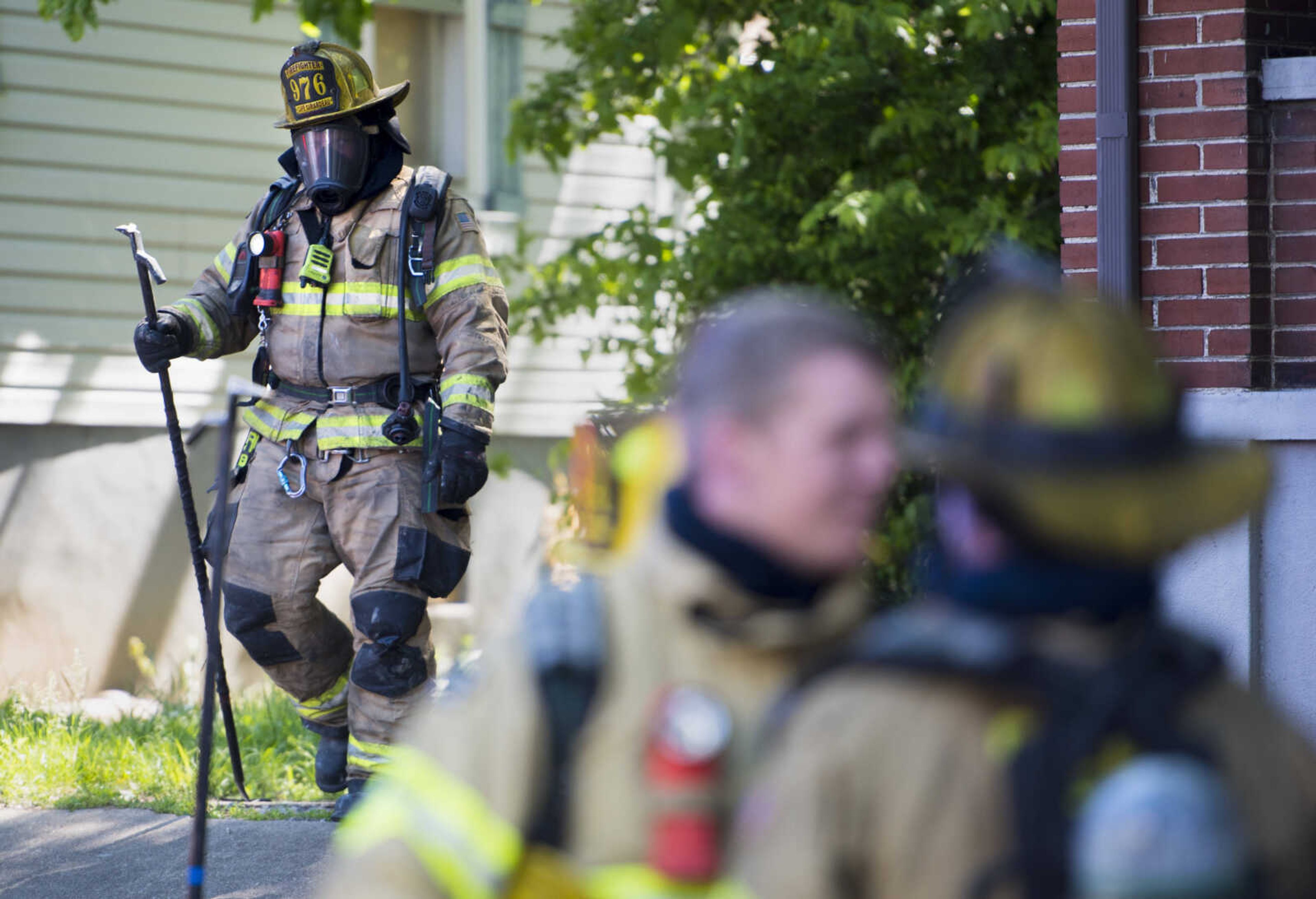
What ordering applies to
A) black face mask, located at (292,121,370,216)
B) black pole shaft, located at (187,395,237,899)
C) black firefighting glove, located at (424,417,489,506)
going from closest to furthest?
black pole shaft, located at (187,395,237,899), black firefighting glove, located at (424,417,489,506), black face mask, located at (292,121,370,216)

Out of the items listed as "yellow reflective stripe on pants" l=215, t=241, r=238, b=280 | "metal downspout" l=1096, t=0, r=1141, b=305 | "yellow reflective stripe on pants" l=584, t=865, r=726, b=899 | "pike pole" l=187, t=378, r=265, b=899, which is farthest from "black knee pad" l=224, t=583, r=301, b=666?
"yellow reflective stripe on pants" l=584, t=865, r=726, b=899

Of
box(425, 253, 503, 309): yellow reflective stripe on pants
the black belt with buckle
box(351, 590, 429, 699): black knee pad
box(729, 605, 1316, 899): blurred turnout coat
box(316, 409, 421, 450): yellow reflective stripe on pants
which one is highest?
box(425, 253, 503, 309): yellow reflective stripe on pants

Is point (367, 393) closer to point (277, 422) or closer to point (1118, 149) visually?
point (277, 422)

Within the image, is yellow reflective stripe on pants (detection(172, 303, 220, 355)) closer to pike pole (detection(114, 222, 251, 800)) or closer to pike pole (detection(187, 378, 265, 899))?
pike pole (detection(114, 222, 251, 800))

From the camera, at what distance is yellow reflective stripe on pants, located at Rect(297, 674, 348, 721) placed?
572 centimetres

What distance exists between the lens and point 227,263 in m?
5.77

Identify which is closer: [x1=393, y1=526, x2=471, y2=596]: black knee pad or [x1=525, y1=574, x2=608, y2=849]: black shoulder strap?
[x1=525, y1=574, x2=608, y2=849]: black shoulder strap

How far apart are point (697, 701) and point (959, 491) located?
317 millimetres

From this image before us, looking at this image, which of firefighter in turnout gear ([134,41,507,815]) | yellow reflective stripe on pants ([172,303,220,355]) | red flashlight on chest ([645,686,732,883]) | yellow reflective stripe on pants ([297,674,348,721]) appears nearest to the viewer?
red flashlight on chest ([645,686,732,883])

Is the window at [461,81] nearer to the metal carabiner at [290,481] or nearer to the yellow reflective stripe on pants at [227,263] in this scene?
the yellow reflective stripe on pants at [227,263]

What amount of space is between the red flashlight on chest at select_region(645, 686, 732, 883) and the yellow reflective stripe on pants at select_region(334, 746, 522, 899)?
0.55 feet

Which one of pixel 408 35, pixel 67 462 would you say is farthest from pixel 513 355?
pixel 67 462

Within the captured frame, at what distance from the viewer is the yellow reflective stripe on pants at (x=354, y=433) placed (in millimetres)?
5367

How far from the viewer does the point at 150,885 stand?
5043 millimetres
